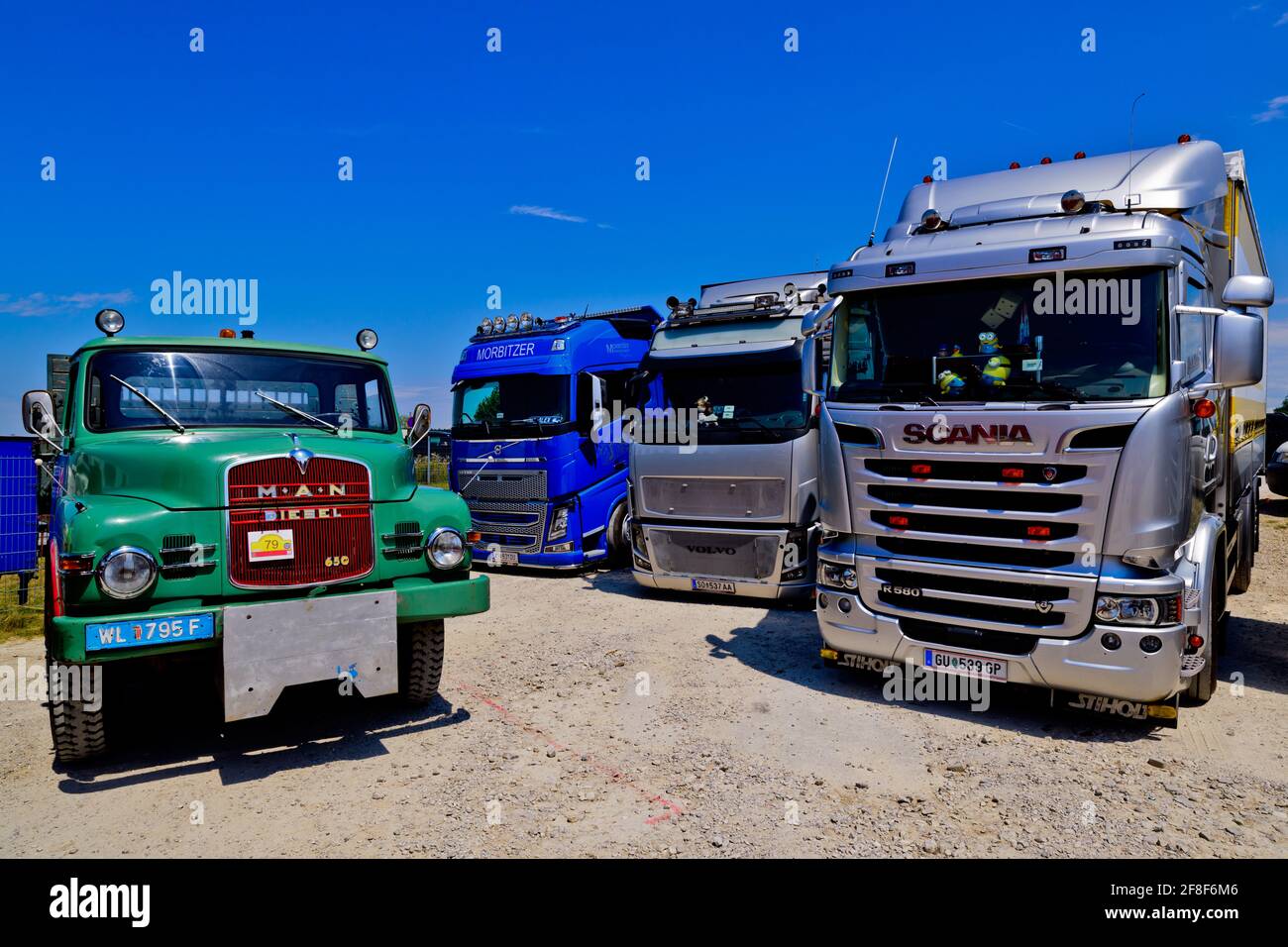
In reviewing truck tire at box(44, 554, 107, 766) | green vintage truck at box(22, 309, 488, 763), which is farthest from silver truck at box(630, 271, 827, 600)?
truck tire at box(44, 554, 107, 766)

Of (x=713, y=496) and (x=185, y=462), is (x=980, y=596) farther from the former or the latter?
(x=185, y=462)

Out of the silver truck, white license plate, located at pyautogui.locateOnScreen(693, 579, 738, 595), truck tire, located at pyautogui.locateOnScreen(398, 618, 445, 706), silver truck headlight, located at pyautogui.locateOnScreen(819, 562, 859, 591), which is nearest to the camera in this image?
truck tire, located at pyautogui.locateOnScreen(398, 618, 445, 706)

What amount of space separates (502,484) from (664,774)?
7.49 meters

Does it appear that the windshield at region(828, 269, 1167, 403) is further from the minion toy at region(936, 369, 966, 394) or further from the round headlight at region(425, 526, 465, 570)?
the round headlight at region(425, 526, 465, 570)

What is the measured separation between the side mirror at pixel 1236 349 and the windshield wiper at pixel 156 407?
6.61 m

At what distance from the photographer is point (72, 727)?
4578 millimetres

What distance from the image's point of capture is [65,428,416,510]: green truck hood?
4.69 metres

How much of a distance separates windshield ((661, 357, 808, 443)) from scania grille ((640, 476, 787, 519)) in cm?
50

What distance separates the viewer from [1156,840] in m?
3.93

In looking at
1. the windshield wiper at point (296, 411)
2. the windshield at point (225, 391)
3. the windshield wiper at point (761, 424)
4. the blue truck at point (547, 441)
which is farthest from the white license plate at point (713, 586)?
the windshield wiper at point (296, 411)

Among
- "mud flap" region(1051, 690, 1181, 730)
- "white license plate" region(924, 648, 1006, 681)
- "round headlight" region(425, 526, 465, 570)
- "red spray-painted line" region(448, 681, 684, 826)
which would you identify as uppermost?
"round headlight" region(425, 526, 465, 570)

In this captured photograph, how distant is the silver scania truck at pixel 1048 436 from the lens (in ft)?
16.2
